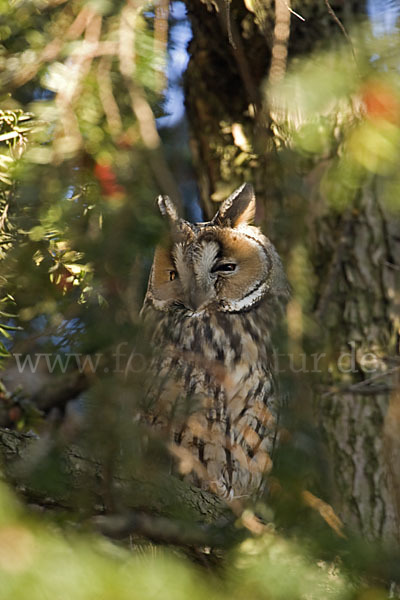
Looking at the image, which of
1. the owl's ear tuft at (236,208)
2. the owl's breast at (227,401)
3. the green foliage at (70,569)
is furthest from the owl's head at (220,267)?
the green foliage at (70,569)

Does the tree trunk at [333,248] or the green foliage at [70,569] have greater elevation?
the green foliage at [70,569]

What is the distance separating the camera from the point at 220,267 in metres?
1.84

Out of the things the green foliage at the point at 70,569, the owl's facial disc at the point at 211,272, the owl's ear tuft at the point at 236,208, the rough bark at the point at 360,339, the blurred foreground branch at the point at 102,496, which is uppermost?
the green foliage at the point at 70,569

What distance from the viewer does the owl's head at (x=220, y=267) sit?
1768 millimetres

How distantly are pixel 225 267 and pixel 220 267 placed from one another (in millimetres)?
19

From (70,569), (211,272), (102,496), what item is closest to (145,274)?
(211,272)

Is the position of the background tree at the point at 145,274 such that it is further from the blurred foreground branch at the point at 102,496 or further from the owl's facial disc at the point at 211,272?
the owl's facial disc at the point at 211,272

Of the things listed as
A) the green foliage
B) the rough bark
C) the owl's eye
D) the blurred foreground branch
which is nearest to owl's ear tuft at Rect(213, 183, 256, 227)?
the owl's eye

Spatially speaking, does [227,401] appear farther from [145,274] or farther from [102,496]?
[102,496]

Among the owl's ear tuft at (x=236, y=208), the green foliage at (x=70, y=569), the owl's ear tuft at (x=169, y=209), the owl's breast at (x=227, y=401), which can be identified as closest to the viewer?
the green foliage at (x=70, y=569)

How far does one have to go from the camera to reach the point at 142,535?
0.83 metres

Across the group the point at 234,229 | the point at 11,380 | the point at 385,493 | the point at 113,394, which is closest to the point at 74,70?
the point at 234,229

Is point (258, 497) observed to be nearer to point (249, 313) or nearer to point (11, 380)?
point (249, 313)

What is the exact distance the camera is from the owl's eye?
6.01ft
